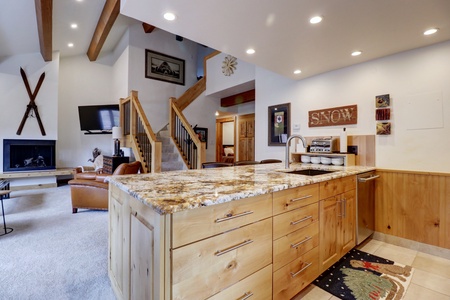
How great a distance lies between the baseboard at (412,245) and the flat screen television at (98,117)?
6.41 meters

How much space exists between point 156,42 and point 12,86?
12.9 feet

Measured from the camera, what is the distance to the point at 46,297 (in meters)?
1.67

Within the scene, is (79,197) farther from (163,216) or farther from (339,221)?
(339,221)

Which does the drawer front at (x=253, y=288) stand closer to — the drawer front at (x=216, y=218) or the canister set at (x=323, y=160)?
the drawer front at (x=216, y=218)

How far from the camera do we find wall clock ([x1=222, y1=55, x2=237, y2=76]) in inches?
218

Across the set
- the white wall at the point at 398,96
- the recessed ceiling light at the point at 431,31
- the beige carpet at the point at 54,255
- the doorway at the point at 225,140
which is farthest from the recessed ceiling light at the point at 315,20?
the doorway at the point at 225,140

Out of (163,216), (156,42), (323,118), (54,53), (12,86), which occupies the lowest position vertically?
(163,216)

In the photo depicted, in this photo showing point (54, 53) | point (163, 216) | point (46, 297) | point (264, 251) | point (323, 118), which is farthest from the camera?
point (54, 53)

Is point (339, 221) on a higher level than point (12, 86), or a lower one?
lower

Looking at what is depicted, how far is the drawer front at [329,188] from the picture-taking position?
1843 millimetres

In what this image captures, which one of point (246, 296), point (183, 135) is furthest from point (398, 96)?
point (183, 135)

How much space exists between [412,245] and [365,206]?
74cm

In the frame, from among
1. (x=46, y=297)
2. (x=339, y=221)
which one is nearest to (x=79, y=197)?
(x=46, y=297)

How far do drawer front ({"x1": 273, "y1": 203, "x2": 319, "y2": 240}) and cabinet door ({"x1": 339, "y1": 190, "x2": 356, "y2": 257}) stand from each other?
0.56m
